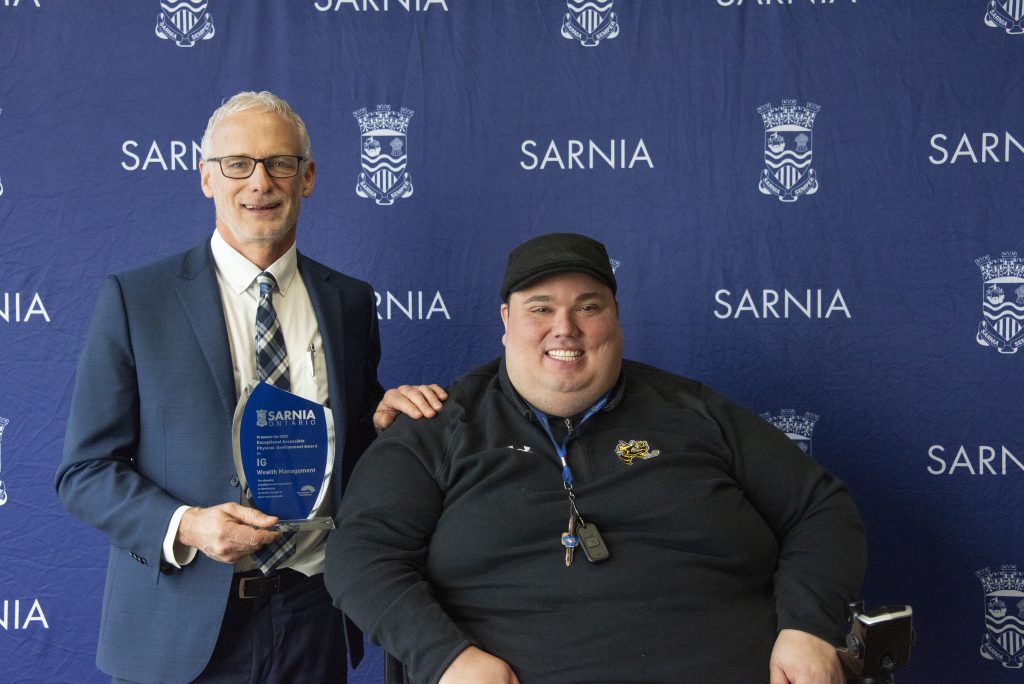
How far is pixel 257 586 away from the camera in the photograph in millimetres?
1735

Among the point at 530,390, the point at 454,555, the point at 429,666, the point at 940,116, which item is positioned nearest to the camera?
the point at 429,666

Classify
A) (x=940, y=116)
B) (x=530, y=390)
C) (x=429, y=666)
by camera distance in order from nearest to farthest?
(x=429, y=666) < (x=530, y=390) < (x=940, y=116)

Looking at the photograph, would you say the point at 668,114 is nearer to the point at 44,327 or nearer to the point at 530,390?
the point at 530,390

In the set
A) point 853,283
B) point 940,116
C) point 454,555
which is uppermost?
point 940,116

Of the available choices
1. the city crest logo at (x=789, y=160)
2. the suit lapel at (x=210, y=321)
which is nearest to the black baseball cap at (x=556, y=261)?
the suit lapel at (x=210, y=321)

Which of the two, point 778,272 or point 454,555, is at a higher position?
point 778,272

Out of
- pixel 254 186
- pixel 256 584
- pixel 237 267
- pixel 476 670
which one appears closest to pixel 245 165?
pixel 254 186

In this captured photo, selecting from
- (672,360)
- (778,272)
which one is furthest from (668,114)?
(672,360)

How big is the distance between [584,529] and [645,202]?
3.93 ft

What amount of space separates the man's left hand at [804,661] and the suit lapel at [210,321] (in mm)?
1139

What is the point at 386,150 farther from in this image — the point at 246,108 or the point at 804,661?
the point at 804,661

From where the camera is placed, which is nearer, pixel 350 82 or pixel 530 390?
pixel 530 390

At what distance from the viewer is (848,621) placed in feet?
5.66

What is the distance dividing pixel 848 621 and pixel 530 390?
779 millimetres
